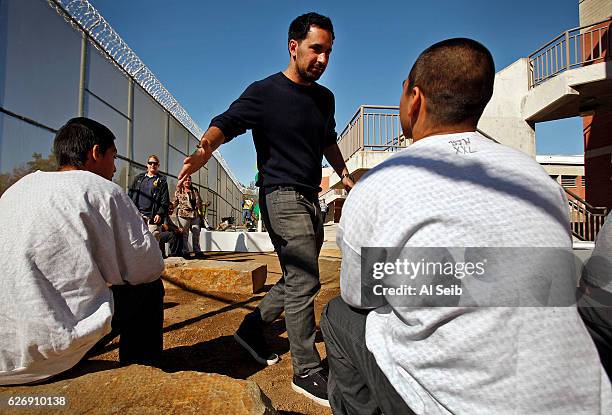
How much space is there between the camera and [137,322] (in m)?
1.91

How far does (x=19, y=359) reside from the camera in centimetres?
133

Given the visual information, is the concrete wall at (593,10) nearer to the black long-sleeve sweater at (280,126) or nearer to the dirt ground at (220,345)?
the dirt ground at (220,345)

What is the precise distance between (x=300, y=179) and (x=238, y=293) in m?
2.48

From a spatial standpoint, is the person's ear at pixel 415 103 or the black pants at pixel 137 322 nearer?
the person's ear at pixel 415 103

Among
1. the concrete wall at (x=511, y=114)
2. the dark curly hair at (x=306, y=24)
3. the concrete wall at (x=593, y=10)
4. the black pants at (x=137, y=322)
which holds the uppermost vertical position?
the concrete wall at (x=593, y=10)

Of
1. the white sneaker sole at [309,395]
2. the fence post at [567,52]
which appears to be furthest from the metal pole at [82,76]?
the fence post at [567,52]

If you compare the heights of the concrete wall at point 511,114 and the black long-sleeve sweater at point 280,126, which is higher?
the concrete wall at point 511,114

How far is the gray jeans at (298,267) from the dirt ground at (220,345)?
20cm

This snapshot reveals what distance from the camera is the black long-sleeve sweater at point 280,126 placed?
208cm

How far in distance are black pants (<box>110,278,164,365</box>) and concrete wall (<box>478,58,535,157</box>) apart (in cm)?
1191

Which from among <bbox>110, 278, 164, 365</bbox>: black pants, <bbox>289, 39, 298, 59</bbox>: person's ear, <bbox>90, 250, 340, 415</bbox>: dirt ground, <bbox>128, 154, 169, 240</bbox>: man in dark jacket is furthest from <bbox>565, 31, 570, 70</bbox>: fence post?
<bbox>110, 278, 164, 365</bbox>: black pants

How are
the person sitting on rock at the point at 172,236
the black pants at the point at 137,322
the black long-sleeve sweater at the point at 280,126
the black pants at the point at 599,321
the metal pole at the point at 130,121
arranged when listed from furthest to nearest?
A: the metal pole at the point at 130,121 → the person sitting on rock at the point at 172,236 → the black long-sleeve sweater at the point at 280,126 → the black pants at the point at 137,322 → the black pants at the point at 599,321

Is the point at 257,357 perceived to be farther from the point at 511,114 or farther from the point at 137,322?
the point at 511,114

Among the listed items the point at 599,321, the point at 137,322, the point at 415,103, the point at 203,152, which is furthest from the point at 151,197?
the point at 599,321
